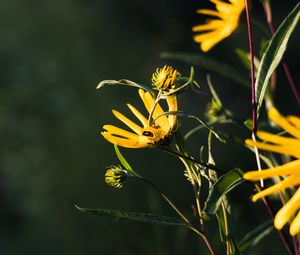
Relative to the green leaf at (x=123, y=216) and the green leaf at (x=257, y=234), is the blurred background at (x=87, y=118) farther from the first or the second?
the green leaf at (x=123, y=216)

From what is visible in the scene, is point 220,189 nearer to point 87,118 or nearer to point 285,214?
point 285,214

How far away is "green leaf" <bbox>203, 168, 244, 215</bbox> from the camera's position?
481mm

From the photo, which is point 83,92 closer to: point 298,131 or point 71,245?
point 71,245

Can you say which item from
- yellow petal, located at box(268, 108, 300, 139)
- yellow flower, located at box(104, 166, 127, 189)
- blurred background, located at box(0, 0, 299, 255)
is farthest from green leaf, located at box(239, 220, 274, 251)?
blurred background, located at box(0, 0, 299, 255)

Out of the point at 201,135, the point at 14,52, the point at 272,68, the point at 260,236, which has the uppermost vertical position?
the point at 14,52

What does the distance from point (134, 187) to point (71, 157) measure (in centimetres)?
25

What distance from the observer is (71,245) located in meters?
2.08

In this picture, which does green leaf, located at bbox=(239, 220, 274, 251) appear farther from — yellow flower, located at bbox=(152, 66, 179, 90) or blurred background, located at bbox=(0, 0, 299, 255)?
blurred background, located at bbox=(0, 0, 299, 255)

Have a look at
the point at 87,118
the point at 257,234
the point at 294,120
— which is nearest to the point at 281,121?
the point at 294,120

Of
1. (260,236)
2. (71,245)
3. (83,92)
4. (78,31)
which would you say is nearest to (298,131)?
(260,236)

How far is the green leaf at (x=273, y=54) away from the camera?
53 centimetres

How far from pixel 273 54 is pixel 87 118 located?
201 centimetres

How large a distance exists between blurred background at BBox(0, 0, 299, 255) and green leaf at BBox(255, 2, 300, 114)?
3.69ft

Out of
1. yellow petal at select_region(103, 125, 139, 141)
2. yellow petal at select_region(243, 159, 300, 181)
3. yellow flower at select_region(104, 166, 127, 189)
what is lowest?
yellow petal at select_region(243, 159, 300, 181)
